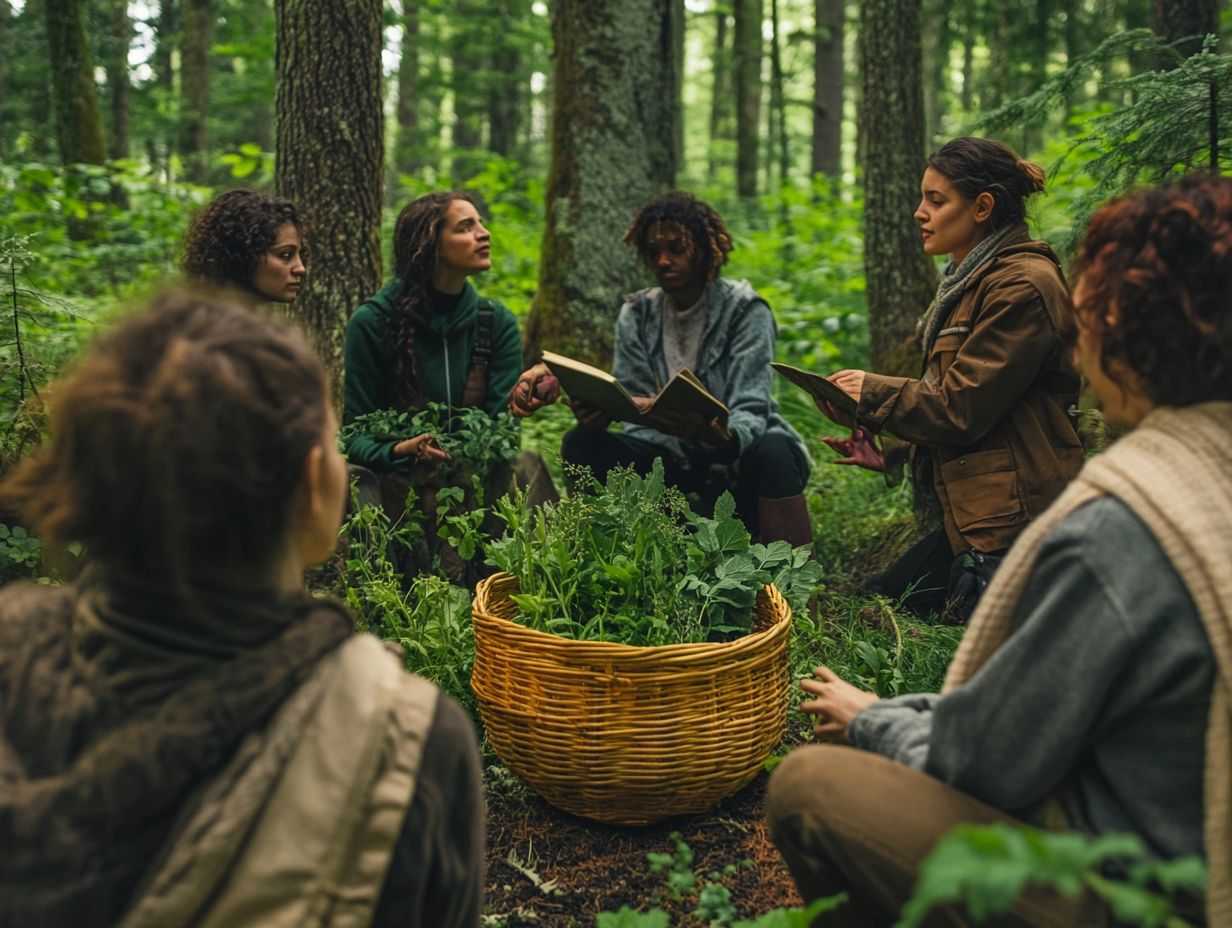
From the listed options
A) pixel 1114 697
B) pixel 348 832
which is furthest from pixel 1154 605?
pixel 348 832

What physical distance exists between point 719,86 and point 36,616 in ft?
64.3

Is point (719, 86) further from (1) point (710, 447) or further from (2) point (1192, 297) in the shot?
(2) point (1192, 297)

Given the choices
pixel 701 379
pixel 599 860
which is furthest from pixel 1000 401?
pixel 599 860

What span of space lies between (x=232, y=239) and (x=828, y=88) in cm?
1160

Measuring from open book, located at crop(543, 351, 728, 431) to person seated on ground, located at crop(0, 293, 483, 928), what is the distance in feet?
7.37

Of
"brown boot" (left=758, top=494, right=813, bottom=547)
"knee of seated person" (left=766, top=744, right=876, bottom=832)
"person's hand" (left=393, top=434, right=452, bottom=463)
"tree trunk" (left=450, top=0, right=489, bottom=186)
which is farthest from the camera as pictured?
"tree trunk" (left=450, top=0, right=489, bottom=186)

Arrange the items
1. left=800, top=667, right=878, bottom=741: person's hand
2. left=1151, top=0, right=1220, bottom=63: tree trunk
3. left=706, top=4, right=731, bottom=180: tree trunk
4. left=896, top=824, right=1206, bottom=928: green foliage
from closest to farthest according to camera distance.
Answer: left=896, top=824, right=1206, bottom=928: green foliage
left=800, top=667, right=878, bottom=741: person's hand
left=1151, top=0, right=1220, bottom=63: tree trunk
left=706, top=4, right=731, bottom=180: tree trunk

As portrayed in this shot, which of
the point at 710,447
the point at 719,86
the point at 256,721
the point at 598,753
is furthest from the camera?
the point at 719,86

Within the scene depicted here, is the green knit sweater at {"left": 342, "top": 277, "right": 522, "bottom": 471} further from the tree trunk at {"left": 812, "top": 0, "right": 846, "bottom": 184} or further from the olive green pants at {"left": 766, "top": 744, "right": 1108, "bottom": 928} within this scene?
the tree trunk at {"left": 812, "top": 0, "right": 846, "bottom": 184}

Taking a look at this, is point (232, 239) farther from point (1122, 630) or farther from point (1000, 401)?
point (1122, 630)

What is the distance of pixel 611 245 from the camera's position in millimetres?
5891

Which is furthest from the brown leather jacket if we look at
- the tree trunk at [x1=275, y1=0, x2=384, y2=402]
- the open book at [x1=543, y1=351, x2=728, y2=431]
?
the tree trunk at [x1=275, y1=0, x2=384, y2=402]

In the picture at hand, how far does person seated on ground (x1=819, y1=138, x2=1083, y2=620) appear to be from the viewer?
3.38 meters

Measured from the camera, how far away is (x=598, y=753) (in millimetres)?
2576
